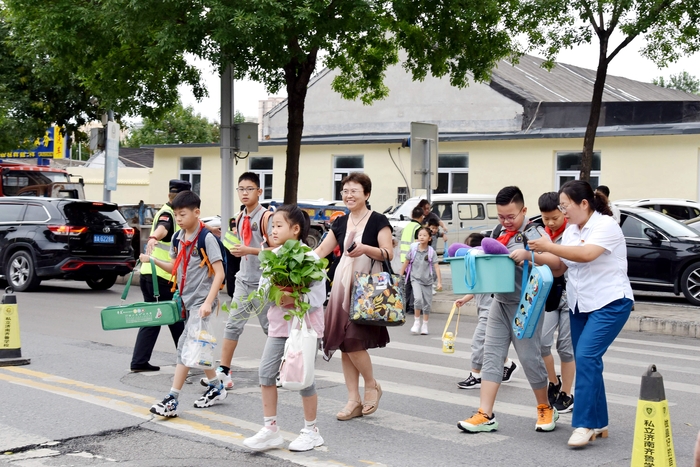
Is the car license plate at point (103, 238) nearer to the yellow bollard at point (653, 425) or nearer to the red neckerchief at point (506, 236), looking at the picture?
the red neckerchief at point (506, 236)

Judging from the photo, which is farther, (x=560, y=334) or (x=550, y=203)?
(x=560, y=334)

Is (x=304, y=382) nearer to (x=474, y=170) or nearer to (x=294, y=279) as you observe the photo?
(x=294, y=279)

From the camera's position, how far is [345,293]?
650 centimetres

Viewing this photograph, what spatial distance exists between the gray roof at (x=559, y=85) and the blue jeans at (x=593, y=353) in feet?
89.2

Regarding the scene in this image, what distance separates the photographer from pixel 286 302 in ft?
19.2

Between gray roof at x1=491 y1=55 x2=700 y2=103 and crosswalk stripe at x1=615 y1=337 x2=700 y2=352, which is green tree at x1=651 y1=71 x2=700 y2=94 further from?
crosswalk stripe at x1=615 y1=337 x2=700 y2=352

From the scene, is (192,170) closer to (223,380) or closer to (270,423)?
(223,380)

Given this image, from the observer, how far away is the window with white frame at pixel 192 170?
123 ft

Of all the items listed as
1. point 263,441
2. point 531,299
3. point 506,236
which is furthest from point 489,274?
point 263,441

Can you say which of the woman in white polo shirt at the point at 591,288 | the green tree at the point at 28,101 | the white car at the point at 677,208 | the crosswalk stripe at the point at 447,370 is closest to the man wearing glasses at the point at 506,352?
→ the woman in white polo shirt at the point at 591,288

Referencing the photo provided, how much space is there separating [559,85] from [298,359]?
113 ft

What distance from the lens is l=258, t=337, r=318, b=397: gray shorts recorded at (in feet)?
19.1

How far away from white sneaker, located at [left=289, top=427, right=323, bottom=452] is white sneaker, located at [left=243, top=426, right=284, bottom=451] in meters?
0.11

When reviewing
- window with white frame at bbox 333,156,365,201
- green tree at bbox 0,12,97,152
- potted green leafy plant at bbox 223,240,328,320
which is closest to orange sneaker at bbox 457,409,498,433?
potted green leafy plant at bbox 223,240,328,320
